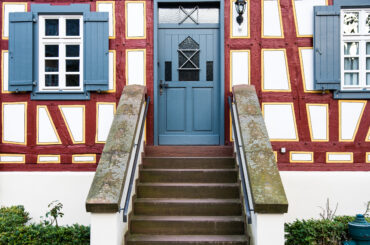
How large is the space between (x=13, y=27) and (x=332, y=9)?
17.2 ft

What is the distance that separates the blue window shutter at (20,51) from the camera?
7.04 meters

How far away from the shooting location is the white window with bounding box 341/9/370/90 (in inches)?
279

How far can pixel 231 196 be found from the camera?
602 cm

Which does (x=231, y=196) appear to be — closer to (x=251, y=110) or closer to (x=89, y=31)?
(x=251, y=110)

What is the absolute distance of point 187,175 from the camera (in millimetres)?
6352

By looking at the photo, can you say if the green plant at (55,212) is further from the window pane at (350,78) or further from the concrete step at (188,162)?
the window pane at (350,78)

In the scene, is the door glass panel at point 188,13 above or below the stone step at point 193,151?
above

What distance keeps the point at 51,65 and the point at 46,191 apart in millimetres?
2091

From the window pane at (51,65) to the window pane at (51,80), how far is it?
118mm

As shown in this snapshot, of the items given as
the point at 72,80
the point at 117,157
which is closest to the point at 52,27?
the point at 72,80

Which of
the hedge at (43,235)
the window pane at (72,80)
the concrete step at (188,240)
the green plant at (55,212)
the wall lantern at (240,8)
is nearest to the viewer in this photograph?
the concrete step at (188,240)

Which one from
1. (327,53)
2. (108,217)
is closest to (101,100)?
(108,217)

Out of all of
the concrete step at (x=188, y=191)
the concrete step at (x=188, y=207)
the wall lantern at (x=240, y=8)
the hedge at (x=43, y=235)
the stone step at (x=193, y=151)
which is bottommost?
the hedge at (x=43, y=235)

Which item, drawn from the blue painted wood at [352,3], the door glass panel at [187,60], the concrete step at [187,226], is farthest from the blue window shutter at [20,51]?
the blue painted wood at [352,3]
